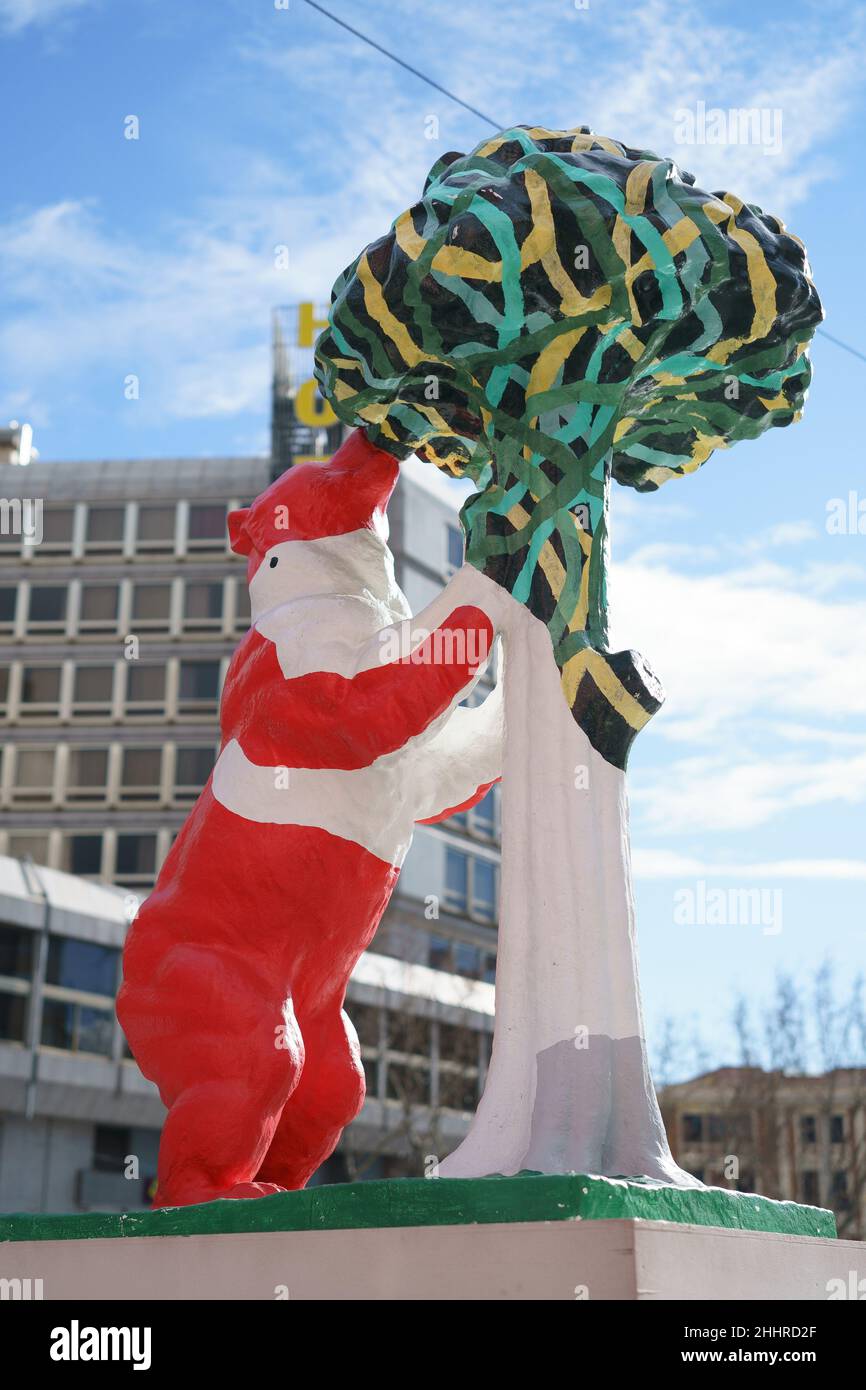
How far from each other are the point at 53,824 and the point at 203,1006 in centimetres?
2934

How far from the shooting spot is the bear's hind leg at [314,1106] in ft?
17.8

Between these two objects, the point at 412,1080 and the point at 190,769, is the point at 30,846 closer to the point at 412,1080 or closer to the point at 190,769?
the point at 190,769

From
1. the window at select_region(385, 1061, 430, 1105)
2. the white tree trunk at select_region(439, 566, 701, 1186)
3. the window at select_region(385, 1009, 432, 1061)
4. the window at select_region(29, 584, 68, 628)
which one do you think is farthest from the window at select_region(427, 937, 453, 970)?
the white tree trunk at select_region(439, 566, 701, 1186)

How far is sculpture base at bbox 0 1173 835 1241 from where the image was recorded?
3756mm

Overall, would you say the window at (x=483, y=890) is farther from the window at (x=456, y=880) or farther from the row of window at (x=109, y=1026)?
the row of window at (x=109, y=1026)

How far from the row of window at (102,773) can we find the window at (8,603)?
305 cm

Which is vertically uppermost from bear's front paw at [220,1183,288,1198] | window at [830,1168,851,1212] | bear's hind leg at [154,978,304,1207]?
window at [830,1168,851,1212]

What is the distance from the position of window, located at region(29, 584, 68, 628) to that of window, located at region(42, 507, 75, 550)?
1027 mm

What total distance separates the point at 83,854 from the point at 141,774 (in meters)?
2.13

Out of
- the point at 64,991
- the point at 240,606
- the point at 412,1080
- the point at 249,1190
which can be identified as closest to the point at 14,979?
the point at 64,991

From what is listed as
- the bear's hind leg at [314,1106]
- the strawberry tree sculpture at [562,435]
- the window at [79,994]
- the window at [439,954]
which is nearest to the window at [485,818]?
the window at [439,954]

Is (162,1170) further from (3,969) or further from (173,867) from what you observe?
(3,969)

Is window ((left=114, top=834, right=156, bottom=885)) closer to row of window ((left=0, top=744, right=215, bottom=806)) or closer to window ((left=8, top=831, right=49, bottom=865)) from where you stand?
row of window ((left=0, top=744, right=215, bottom=806))

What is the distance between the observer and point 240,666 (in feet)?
18.0
